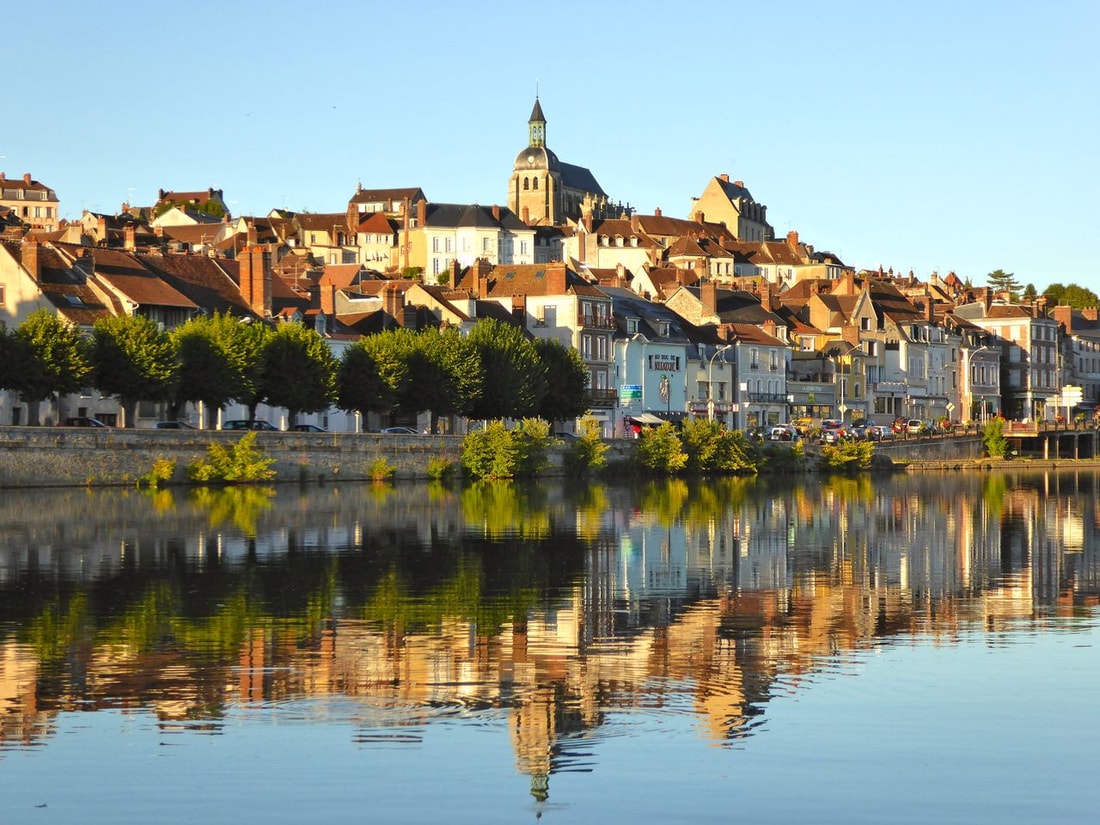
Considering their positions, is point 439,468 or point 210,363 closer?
point 210,363

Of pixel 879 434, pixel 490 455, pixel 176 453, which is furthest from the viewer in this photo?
pixel 879 434

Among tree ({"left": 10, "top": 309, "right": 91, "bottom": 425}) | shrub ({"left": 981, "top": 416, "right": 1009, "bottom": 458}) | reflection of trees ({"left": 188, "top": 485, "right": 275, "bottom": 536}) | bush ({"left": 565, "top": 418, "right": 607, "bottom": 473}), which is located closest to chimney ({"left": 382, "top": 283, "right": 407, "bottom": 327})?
bush ({"left": 565, "top": 418, "right": 607, "bottom": 473})

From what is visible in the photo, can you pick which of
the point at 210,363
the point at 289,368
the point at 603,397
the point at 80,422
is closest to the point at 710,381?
the point at 603,397

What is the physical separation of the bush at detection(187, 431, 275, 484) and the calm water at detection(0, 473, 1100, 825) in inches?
1039

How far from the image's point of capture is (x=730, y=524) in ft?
169

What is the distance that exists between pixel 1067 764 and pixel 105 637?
13.8 metres

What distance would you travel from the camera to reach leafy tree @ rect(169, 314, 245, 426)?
72.0 meters

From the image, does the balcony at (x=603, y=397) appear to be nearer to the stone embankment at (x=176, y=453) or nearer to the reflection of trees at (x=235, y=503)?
the stone embankment at (x=176, y=453)

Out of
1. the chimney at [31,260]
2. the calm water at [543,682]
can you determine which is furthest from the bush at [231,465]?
the calm water at [543,682]

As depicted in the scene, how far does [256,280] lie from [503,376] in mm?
14549

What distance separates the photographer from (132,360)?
69438 millimetres

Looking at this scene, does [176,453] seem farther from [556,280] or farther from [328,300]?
[556,280]

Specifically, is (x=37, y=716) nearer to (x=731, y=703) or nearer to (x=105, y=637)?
(x=105, y=637)

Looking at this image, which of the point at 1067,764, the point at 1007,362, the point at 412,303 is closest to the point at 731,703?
the point at 1067,764
